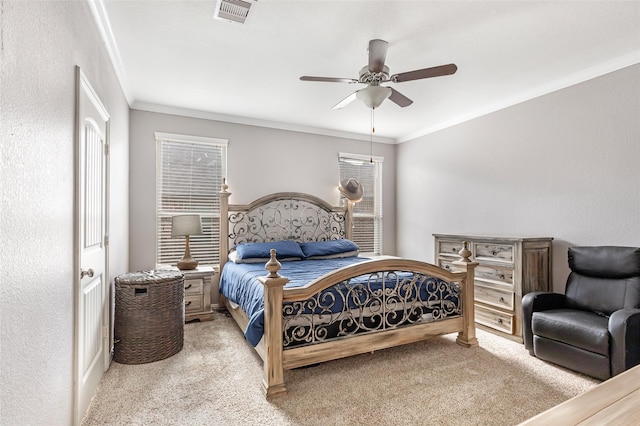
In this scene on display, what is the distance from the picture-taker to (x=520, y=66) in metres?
3.17

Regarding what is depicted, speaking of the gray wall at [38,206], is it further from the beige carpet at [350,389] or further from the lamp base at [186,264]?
the lamp base at [186,264]

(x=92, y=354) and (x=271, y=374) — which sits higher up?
(x=92, y=354)

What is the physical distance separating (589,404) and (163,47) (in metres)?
3.53

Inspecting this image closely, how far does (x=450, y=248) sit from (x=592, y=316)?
1625mm

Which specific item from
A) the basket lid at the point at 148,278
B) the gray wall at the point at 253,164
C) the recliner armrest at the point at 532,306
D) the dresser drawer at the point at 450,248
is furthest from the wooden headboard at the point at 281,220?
the recliner armrest at the point at 532,306

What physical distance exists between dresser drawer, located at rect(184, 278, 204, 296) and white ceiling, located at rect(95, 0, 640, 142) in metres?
2.20

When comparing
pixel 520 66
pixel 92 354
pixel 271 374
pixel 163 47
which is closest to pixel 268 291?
pixel 271 374

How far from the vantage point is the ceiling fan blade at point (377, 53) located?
8.61 feet

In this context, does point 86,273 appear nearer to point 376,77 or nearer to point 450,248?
point 376,77

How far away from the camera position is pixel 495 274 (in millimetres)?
3631

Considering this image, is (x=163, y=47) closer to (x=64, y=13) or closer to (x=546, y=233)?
(x=64, y=13)

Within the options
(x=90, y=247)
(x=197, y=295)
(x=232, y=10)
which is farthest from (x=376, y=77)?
(x=197, y=295)

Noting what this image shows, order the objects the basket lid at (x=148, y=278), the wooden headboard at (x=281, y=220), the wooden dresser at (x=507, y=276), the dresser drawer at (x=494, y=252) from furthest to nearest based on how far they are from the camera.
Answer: the wooden headboard at (x=281, y=220) → the dresser drawer at (x=494, y=252) → the wooden dresser at (x=507, y=276) → the basket lid at (x=148, y=278)

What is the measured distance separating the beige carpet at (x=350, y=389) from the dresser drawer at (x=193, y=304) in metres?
0.95
